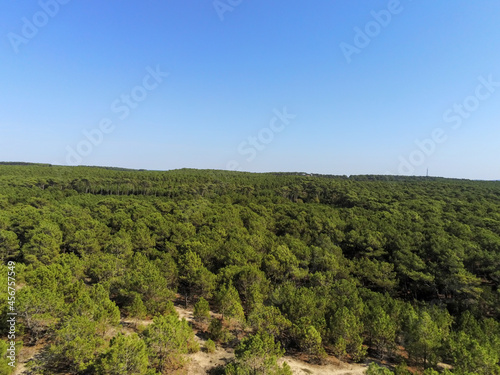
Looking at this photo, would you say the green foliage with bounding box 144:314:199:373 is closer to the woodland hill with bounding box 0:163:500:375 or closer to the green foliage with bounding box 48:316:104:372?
the woodland hill with bounding box 0:163:500:375

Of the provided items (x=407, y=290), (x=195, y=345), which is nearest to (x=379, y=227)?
(x=407, y=290)

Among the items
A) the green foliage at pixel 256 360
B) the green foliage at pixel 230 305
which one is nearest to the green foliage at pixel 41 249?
the green foliage at pixel 230 305

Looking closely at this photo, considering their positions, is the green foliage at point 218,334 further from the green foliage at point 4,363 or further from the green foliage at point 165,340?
the green foliage at point 4,363

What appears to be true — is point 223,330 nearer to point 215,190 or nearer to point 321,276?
point 321,276

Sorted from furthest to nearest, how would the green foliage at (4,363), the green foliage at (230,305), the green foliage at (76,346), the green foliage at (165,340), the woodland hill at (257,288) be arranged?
the green foliage at (230,305)
the woodland hill at (257,288)
the green foliage at (165,340)
the green foliage at (76,346)
the green foliage at (4,363)

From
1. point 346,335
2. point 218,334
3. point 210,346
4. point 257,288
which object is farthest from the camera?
point 257,288

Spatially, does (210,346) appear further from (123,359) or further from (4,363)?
(4,363)

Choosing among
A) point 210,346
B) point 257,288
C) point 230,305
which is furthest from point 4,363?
point 257,288

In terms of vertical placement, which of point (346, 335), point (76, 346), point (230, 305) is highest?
point (76, 346)

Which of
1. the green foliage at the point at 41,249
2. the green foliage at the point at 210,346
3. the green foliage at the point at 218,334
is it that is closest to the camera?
the green foliage at the point at 210,346
